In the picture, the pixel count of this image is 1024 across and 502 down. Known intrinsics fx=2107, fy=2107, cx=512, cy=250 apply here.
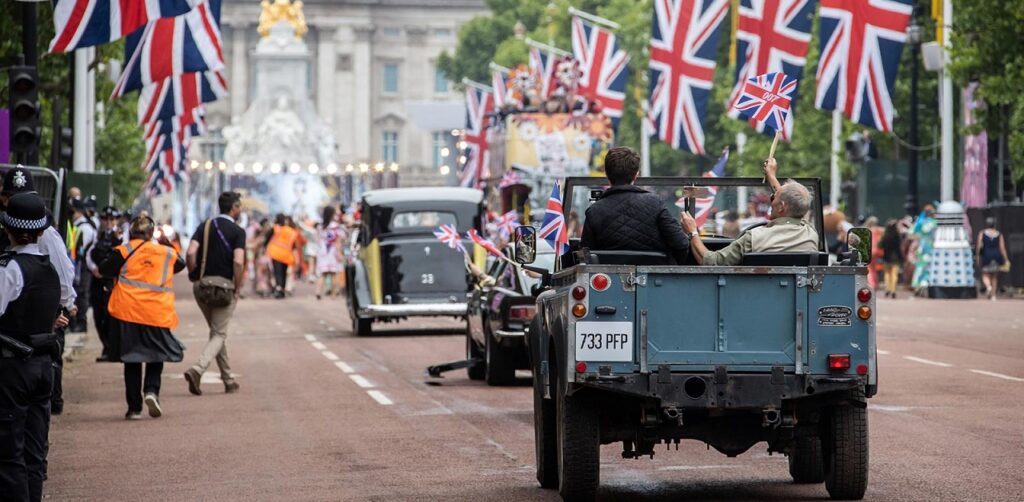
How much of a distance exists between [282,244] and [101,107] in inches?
339

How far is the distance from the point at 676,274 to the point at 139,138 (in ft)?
159

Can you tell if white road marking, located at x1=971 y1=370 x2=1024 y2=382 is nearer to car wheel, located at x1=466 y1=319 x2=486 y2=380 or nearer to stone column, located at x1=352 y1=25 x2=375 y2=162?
car wheel, located at x1=466 y1=319 x2=486 y2=380

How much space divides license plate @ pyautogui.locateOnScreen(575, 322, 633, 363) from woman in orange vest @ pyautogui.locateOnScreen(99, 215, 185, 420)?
6.90 meters

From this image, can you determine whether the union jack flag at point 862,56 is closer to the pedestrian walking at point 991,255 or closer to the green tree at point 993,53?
the green tree at point 993,53

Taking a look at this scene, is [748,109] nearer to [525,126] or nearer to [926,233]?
A: [926,233]

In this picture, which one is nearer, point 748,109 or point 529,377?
point 748,109

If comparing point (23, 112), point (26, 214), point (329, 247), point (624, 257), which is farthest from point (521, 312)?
point (329, 247)

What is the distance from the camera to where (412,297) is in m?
29.8

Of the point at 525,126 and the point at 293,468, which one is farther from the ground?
the point at 525,126

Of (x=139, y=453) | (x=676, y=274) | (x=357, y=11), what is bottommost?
(x=139, y=453)

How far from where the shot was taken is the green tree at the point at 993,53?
33719 millimetres

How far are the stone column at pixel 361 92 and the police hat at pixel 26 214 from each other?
485ft

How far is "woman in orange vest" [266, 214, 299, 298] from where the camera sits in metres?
46.9

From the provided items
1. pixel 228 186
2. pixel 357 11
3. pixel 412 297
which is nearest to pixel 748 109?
pixel 412 297
